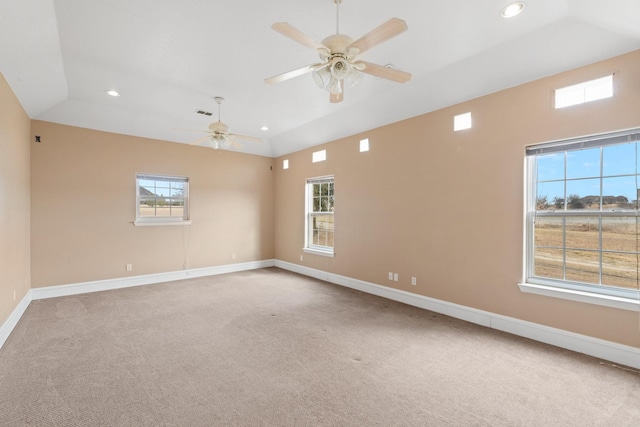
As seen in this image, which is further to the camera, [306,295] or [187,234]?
[187,234]

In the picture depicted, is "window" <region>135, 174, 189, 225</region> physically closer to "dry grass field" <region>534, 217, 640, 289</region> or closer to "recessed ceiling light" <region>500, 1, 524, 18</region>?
"recessed ceiling light" <region>500, 1, 524, 18</region>

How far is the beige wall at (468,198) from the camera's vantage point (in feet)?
9.09

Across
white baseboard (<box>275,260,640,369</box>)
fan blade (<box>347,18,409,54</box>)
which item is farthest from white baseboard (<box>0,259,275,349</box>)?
fan blade (<box>347,18,409,54</box>)

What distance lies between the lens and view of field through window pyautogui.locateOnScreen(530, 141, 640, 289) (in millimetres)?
2693

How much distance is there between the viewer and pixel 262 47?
9.75ft

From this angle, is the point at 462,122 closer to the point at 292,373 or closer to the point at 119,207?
the point at 292,373

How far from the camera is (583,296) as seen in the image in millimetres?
2803

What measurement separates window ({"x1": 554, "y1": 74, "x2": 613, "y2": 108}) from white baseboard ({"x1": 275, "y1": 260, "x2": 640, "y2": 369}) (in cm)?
231

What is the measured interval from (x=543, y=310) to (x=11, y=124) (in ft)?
21.2

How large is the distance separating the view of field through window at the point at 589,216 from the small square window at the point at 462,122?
90cm

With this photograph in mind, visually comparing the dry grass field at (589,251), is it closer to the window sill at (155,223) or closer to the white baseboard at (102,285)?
the white baseboard at (102,285)

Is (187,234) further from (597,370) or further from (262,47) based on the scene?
(597,370)

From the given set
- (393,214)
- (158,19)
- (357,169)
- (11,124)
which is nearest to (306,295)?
(393,214)

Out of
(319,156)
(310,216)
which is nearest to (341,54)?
(319,156)
